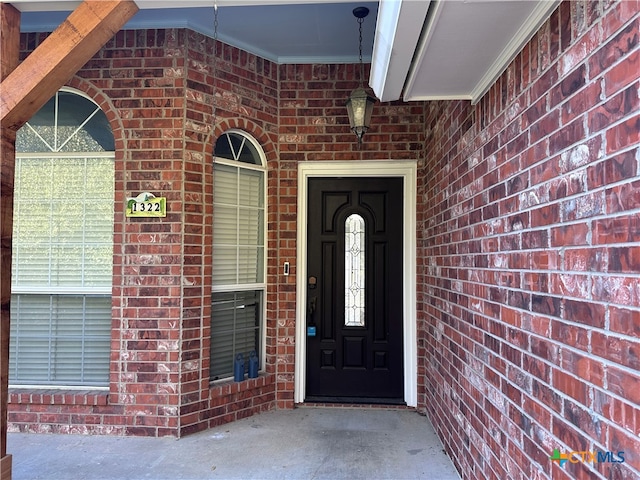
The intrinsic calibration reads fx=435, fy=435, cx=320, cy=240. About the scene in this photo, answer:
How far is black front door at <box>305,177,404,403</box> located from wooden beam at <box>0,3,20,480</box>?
8.03ft

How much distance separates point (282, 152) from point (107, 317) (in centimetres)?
214

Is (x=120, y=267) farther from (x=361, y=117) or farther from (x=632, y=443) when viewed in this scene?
(x=632, y=443)

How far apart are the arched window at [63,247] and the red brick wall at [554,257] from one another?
289 cm

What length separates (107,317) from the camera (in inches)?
144

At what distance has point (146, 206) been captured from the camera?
353cm

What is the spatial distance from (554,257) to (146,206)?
2998 millimetres

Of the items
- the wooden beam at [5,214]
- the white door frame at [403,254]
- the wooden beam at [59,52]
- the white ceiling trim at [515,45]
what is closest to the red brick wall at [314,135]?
the white door frame at [403,254]

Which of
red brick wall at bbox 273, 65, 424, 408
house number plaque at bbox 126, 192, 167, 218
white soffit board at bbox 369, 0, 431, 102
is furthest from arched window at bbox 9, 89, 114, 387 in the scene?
white soffit board at bbox 369, 0, 431, 102

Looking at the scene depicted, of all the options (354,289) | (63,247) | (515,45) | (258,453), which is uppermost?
(515,45)

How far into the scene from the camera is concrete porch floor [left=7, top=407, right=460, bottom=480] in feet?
9.49

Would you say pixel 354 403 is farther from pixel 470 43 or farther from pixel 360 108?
pixel 470 43

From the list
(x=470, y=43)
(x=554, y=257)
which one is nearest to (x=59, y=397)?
(x=554, y=257)

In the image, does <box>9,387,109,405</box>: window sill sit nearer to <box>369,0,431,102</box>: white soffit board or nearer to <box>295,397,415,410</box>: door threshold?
<box>295,397,415,410</box>: door threshold

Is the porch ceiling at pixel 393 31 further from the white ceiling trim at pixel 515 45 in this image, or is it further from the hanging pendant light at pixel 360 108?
the hanging pendant light at pixel 360 108
